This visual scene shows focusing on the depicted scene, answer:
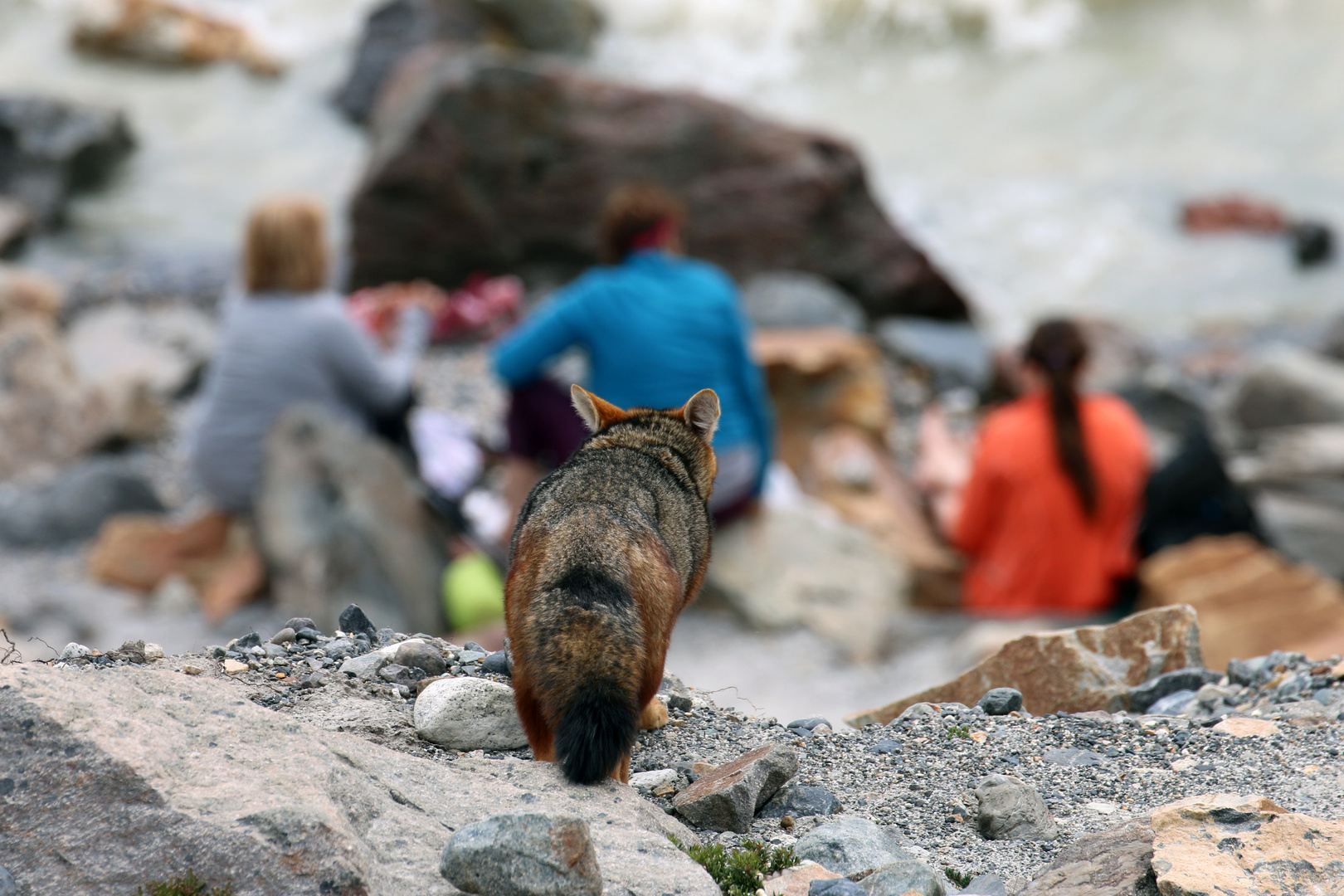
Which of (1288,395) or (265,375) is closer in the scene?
(265,375)

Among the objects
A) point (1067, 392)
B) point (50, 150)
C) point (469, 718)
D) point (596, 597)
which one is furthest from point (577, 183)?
point (596, 597)

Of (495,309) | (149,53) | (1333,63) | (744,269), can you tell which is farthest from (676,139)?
(1333,63)

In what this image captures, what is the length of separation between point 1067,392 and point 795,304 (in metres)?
4.67

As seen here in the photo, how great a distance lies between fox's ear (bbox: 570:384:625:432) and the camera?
2897 mm

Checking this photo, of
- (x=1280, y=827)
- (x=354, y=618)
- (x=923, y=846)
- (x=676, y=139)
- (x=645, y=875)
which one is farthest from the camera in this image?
(x=676, y=139)

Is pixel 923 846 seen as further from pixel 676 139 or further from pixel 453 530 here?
pixel 676 139

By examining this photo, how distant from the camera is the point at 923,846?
262 centimetres

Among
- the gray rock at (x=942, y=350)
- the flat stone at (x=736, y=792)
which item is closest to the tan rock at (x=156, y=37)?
the gray rock at (x=942, y=350)

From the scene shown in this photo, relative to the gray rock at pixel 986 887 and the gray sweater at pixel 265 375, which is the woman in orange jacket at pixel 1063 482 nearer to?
the gray sweater at pixel 265 375

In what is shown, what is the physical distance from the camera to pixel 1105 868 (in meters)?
2.37

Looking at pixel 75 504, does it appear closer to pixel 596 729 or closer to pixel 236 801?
pixel 236 801

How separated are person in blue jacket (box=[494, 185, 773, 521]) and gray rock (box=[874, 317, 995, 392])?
4761 millimetres

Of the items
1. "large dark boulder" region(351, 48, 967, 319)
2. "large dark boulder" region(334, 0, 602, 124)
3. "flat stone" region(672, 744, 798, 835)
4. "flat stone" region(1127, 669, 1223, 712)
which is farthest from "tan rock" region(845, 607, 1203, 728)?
"large dark boulder" region(334, 0, 602, 124)

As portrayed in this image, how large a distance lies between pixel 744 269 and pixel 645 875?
9.48 metres
